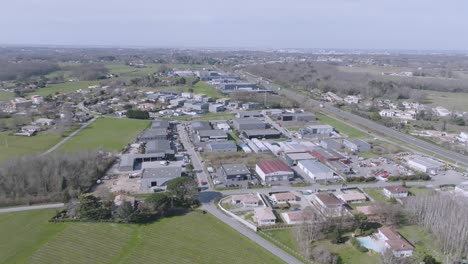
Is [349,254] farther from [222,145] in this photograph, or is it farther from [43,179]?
[43,179]

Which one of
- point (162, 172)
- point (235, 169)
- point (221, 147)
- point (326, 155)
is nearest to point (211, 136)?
point (221, 147)

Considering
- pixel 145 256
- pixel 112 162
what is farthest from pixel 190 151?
pixel 145 256

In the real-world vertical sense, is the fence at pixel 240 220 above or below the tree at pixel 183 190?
below

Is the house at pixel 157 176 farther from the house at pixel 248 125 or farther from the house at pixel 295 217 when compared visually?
the house at pixel 248 125

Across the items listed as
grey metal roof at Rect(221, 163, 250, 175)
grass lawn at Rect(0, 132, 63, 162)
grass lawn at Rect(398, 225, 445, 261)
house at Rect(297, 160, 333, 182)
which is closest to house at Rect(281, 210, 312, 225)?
grass lawn at Rect(398, 225, 445, 261)

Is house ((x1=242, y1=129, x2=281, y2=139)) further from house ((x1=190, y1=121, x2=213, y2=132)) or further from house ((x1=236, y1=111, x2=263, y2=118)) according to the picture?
house ((x1=236, y1=111, x2=263, y2=118))

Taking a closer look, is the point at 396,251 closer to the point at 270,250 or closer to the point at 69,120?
the point at 270,250

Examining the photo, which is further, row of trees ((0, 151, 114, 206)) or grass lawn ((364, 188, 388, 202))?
grass lawn ((364, 188, 388, 202))

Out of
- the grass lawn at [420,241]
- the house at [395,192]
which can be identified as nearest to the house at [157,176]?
the house at [395,192]
